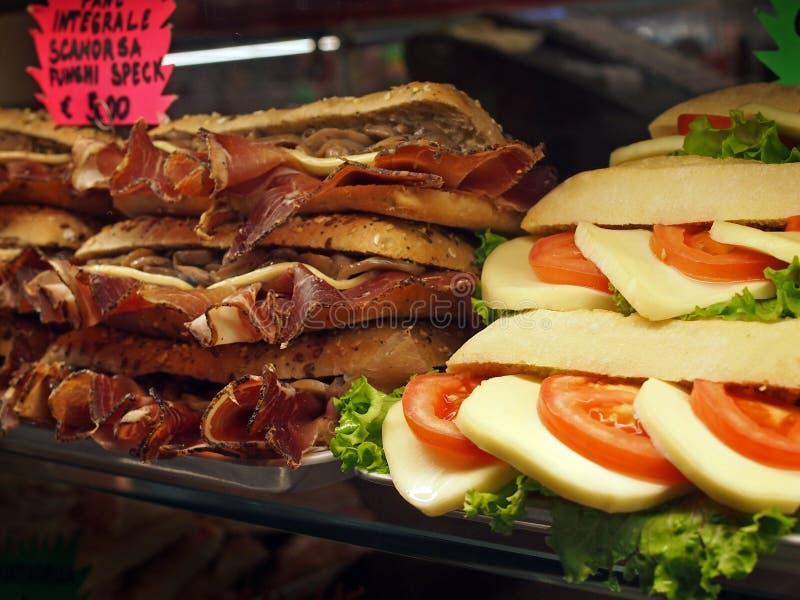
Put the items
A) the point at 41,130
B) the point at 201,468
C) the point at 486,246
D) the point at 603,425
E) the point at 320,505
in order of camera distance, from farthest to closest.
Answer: the point at 41,130, the point at 486,246, the point at 201,468, the point at 320,505, the point at 603,425

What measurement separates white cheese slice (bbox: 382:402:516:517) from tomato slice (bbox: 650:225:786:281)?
0.67 meters

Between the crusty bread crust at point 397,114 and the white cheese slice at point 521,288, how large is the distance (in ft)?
1.16

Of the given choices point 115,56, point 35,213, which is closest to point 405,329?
point 115,56

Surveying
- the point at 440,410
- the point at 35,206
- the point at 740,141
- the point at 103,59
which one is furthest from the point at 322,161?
the point at 35,206

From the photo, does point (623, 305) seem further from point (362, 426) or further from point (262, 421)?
point (262, 421)

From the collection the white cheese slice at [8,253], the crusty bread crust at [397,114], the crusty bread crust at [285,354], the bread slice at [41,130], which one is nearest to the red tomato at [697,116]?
the crusty bread crust at [397,114]

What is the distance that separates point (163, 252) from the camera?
9.12ft

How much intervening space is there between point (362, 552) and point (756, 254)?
1481 millimetres

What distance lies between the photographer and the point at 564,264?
213cm

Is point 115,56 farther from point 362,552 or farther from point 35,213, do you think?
point 362,552

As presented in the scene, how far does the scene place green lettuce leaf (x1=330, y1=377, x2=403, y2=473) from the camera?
2.07m

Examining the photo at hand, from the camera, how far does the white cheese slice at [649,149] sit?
2344 millimetres

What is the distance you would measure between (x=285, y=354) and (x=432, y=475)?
770mm

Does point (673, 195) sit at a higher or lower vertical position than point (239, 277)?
higher
